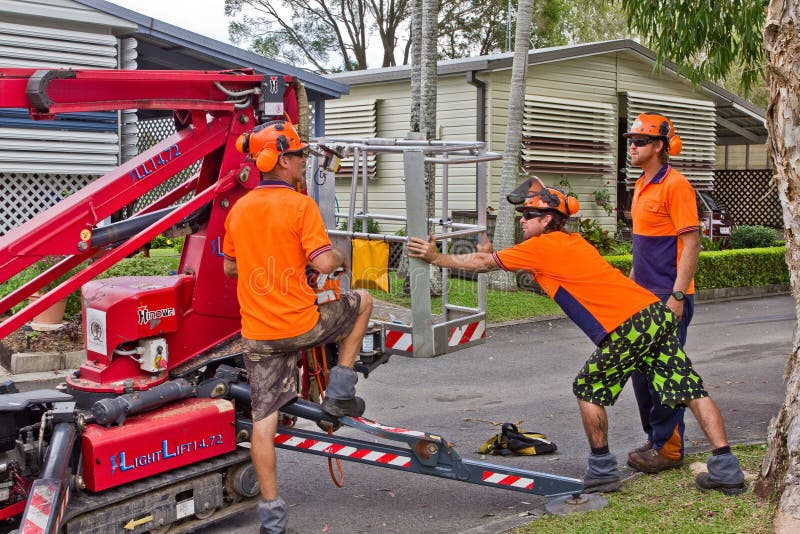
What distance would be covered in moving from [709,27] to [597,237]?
616 cm

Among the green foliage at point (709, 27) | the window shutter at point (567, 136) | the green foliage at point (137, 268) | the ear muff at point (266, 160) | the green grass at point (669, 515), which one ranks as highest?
the green foliage at point (709, 27)

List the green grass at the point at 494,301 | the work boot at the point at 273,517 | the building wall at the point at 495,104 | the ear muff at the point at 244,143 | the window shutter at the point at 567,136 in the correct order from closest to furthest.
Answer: the work boot at the point at 273,517, the ear muff at the point at 244,143, the green grass at the point at 494,301, the building wall at the point at 495,104, the window shutter at the point at 567,136

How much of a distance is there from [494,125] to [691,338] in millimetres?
6338

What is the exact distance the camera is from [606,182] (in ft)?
62.1

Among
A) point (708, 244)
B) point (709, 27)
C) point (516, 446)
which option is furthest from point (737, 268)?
point (516, 446)

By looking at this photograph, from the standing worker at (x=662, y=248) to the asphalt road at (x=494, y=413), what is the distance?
56cm

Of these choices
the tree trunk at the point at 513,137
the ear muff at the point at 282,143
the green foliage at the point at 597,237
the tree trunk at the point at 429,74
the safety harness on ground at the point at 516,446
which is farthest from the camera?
the green foliage at the point at 597,237

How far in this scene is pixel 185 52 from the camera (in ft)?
46.0

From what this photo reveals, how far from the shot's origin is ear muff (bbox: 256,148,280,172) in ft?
15.9

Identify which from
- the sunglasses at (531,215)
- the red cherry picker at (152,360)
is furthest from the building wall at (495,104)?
the red cherry picker at (152,360)

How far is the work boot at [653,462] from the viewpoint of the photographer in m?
5.94

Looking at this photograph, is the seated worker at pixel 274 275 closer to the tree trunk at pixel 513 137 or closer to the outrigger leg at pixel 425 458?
the outrigger leg at pixel 425 458

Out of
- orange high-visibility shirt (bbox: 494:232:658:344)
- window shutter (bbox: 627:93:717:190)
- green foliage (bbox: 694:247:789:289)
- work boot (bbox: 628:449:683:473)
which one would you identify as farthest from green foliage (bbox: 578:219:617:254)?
orange high-visibility shirt (bbox: 494:232:658:344)

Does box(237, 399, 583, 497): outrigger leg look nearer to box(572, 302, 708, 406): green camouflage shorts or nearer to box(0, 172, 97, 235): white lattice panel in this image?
box(572, 302, 708, 406): green camouflage shorts
